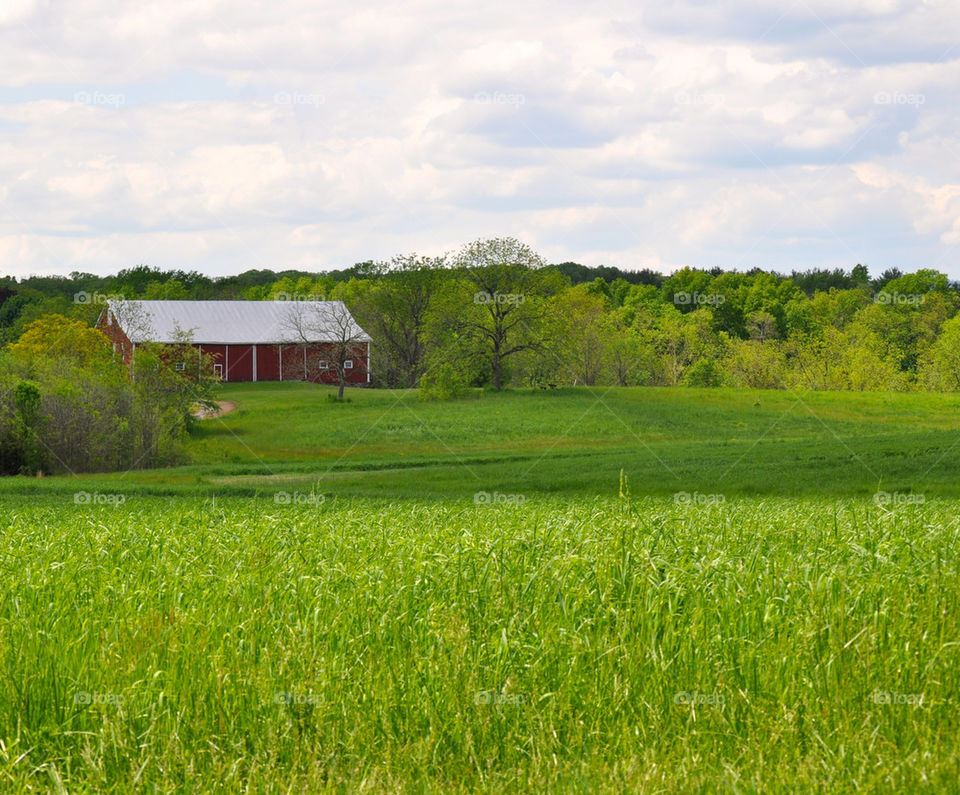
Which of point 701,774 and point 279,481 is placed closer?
point 701,774

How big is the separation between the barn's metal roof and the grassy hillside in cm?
403

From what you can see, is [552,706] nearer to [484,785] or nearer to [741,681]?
[484,785]

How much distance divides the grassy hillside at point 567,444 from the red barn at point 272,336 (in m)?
2.95

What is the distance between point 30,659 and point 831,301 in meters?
111

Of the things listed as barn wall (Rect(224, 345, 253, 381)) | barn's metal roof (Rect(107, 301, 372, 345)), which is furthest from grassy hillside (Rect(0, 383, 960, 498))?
barn's metal roof (Rect(107, 301, 372, 345))

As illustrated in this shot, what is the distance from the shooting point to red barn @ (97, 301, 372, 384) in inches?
2562

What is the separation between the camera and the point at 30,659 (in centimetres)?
502

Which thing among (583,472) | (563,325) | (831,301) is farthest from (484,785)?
(831,301)
